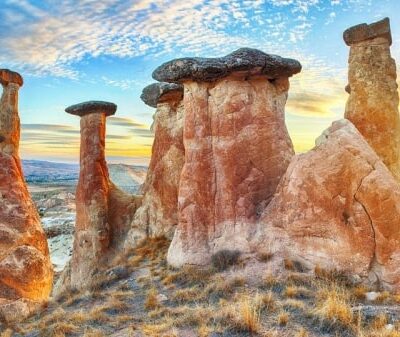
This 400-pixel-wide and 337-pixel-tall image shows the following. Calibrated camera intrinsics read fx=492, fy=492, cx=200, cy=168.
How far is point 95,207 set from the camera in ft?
57.2

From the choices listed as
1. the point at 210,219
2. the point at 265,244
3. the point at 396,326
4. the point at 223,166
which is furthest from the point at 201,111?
the point at 396,326

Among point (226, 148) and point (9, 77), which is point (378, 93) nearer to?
point (226, 148)

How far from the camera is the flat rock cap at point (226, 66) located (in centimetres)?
1123

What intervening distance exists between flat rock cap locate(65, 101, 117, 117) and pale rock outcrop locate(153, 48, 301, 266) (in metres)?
6.30

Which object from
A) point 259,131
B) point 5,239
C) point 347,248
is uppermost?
point 259,131

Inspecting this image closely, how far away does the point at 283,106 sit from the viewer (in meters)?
12.3

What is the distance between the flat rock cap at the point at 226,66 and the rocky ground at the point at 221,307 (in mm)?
4178

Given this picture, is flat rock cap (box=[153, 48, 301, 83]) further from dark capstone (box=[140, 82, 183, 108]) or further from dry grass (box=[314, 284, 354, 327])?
dry grass (box=[314, 284, 354, 327])

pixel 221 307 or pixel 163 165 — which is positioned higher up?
pixel 163 165

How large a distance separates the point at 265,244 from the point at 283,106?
12.2ft

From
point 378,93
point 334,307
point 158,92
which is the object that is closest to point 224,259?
point 334,307

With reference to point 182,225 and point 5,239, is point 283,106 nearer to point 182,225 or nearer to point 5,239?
point 182,225

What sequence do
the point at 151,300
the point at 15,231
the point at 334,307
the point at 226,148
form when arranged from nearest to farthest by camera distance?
the point at 334,307, the point at 151,300, the point at 226,148, the point at 15,231

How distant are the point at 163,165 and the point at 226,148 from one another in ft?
15.3
